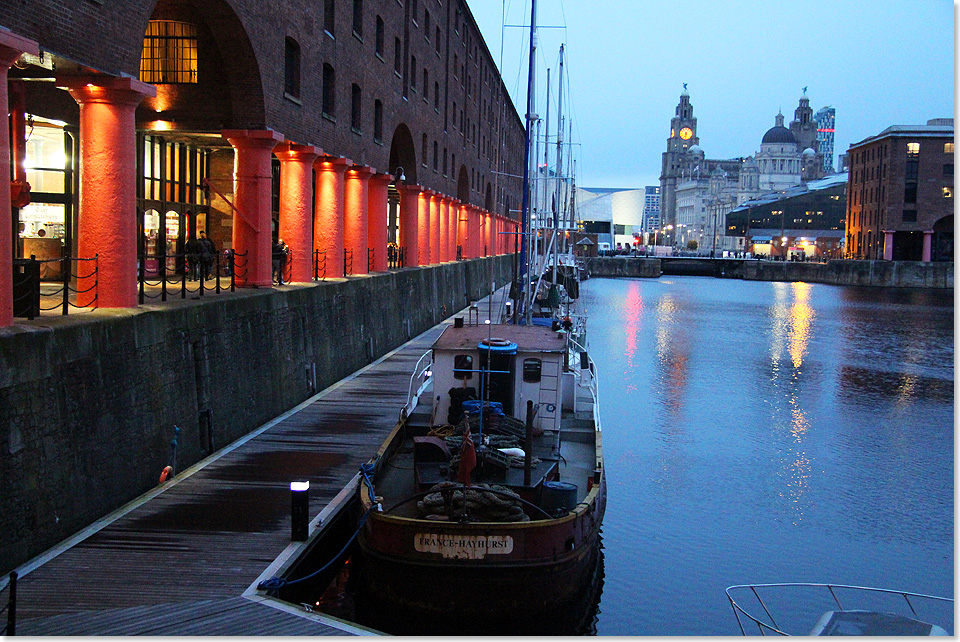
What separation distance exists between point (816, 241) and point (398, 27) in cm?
15687

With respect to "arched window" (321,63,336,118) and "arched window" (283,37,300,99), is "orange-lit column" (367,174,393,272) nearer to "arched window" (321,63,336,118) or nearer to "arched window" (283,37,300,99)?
"arched window" (321,63,336,118)

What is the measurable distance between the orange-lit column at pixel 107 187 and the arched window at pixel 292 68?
33.4 feet

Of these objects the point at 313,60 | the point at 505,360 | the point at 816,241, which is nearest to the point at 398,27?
the point at 313,60

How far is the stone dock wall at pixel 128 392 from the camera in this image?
12.0 meters

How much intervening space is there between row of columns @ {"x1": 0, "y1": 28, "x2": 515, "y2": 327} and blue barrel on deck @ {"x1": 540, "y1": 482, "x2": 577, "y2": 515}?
26.0ft

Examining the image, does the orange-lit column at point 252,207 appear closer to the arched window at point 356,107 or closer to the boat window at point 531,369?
the boat window at point 531,369

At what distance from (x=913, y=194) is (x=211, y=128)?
111 meters

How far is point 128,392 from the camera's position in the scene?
1481 cm

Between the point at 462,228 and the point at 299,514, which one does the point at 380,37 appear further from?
the point at 462,228

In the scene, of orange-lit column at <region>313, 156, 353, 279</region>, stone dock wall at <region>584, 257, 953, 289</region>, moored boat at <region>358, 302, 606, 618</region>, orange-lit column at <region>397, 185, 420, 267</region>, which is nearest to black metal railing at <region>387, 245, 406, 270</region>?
orange-lit column at <region>397, 185, 420, 267</region>

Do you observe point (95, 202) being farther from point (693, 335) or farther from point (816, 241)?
point (816, 241)

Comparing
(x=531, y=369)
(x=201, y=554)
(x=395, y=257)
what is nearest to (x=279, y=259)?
(x=531, y=369)

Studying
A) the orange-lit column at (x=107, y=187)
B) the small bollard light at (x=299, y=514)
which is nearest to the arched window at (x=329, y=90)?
the orange-lit column at (x=107, y=187)

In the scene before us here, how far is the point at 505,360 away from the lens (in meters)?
17.7
